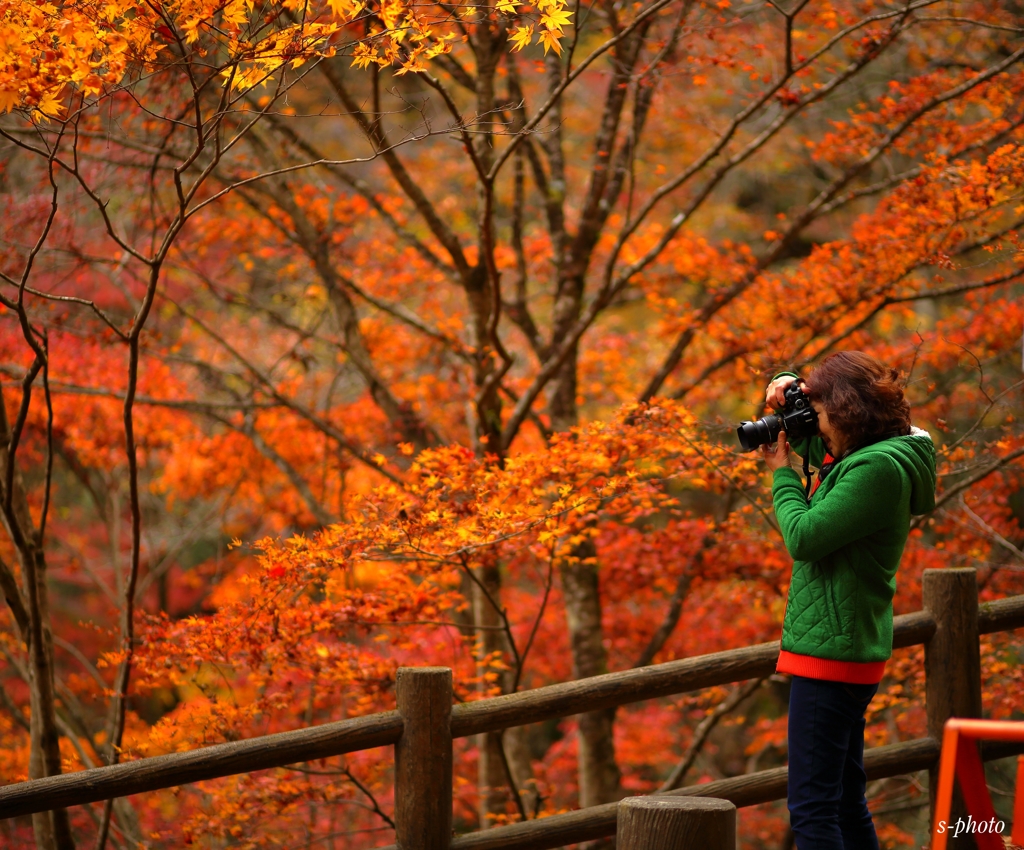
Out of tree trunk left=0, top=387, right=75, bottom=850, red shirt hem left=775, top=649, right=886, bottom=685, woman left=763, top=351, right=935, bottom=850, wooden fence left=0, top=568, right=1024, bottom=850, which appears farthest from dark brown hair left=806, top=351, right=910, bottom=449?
tree trunk left=0, top=387, right=75, bottom=850

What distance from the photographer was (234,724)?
4301 millimetres

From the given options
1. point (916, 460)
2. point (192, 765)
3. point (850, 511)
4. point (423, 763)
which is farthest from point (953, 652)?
point (192, 765)

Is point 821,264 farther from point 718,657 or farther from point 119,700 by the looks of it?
point 119,700

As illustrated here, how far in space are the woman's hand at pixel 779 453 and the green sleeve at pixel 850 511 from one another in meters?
0.25

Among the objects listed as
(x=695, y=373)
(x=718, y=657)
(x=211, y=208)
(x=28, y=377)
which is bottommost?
(x=718, y=657)

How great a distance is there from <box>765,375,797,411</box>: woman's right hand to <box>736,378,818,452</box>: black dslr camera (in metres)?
0.02

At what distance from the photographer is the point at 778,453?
2.69 m

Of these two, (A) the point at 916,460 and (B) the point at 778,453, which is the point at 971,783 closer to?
(A) the point at 916,460

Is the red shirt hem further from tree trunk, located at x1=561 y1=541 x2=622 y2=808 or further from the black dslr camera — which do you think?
tree trunk, located at x1=561 y1=541 x2=622 y2=808

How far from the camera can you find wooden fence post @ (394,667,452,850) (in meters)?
3.07

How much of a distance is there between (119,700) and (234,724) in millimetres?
831

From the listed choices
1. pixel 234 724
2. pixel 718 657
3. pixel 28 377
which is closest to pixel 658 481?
pixel 718 657

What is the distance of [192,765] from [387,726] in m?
0.63

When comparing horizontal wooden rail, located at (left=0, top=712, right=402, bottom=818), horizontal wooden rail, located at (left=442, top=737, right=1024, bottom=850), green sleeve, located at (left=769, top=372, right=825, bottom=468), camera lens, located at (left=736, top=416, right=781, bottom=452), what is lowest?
horizontal wooden rail, located at (left=442, top=737, right=1024, bottom=850)
